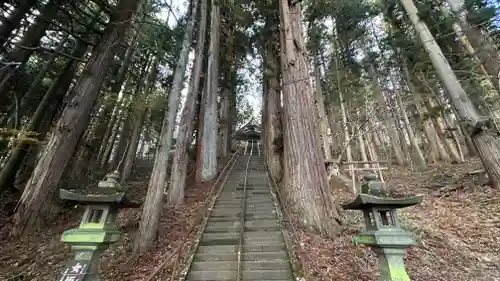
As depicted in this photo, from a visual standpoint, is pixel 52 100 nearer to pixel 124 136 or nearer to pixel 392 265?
pixel 124 136

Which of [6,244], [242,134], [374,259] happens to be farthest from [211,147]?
[242,134]

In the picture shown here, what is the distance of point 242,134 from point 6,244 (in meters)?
22.9

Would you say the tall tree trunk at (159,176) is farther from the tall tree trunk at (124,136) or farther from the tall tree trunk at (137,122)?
the tall tree trunk at (124,136)

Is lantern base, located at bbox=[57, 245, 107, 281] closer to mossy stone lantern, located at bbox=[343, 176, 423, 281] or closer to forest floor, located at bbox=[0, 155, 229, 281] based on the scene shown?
forest floor, located at bbox=[0, 155, 229, 281]

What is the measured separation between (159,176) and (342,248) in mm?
4052

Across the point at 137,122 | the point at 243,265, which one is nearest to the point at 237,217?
the point at 243,265

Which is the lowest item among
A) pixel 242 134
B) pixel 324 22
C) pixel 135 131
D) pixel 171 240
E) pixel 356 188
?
pixel 171 240

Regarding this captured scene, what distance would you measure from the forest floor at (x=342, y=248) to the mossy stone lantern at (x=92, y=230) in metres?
1.05

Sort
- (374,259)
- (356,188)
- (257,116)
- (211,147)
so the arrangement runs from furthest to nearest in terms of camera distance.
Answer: (257,116)
(211,147)
(356,188)
(374,259)

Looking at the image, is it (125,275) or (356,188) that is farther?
(356,188)

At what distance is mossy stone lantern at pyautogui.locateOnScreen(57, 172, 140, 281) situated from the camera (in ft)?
11.0

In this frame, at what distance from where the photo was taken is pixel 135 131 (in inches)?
427

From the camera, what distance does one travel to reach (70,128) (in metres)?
6.22

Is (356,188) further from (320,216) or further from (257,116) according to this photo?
(257,116)
